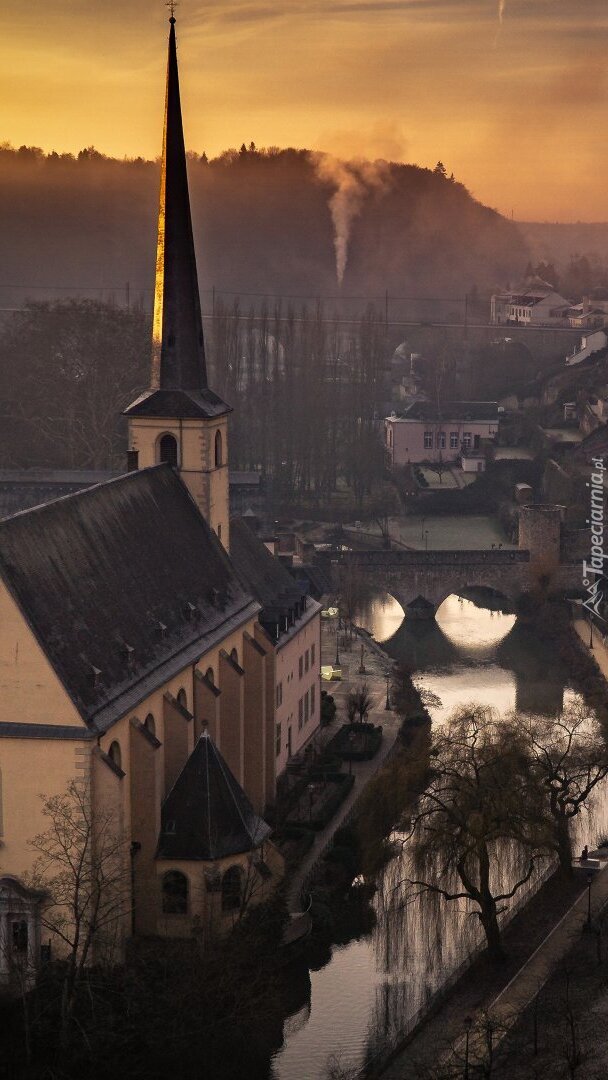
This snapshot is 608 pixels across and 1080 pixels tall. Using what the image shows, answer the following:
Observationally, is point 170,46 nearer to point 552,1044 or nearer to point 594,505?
point 552,1044

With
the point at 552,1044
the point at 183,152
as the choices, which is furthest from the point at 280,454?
the point at 552,1044

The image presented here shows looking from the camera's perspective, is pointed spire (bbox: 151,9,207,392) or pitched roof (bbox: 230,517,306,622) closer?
pointed spire (bbox: 151,9,207,392)

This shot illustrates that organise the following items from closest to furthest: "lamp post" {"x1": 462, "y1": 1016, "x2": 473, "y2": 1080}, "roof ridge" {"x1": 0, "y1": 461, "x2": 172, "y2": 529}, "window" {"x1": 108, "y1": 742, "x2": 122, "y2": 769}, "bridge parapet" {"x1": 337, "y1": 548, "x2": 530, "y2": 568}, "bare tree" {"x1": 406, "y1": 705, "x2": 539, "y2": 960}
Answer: "lamp post" {"x1": 462, "y1": 1016, "x2": 473, "y2": 1080}, "roof ridge" {"x1": 0, "y1": 461, "x2": 172, "y2": 529}, "window" {"x1": 108, "y1": 742, "x2": 122, "y2": 769}, "bare tree" {"x1": 406, "y1": 705, "x2": 539, "y2": 960}, "bridge parapet" {"x1": 337, "y1": 548, "x2": 530, "y2": 568}

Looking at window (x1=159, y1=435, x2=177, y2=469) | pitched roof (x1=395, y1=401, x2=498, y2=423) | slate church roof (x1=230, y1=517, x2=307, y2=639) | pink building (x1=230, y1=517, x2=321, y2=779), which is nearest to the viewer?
window (x1=159, y1=435, x2=177, y2=469)

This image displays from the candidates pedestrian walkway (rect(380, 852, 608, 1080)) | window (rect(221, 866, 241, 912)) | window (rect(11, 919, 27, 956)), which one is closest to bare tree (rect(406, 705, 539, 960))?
pedestrian walkway (rect(380, 852, 608, 1080))

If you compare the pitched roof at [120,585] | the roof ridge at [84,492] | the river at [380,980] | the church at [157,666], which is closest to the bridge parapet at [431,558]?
the church at [157,666]

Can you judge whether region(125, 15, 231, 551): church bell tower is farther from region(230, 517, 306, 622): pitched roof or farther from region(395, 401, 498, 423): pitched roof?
region(395, 401, 498, 423): pitched roof

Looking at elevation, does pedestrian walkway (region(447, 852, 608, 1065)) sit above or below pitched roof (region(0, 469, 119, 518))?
below
